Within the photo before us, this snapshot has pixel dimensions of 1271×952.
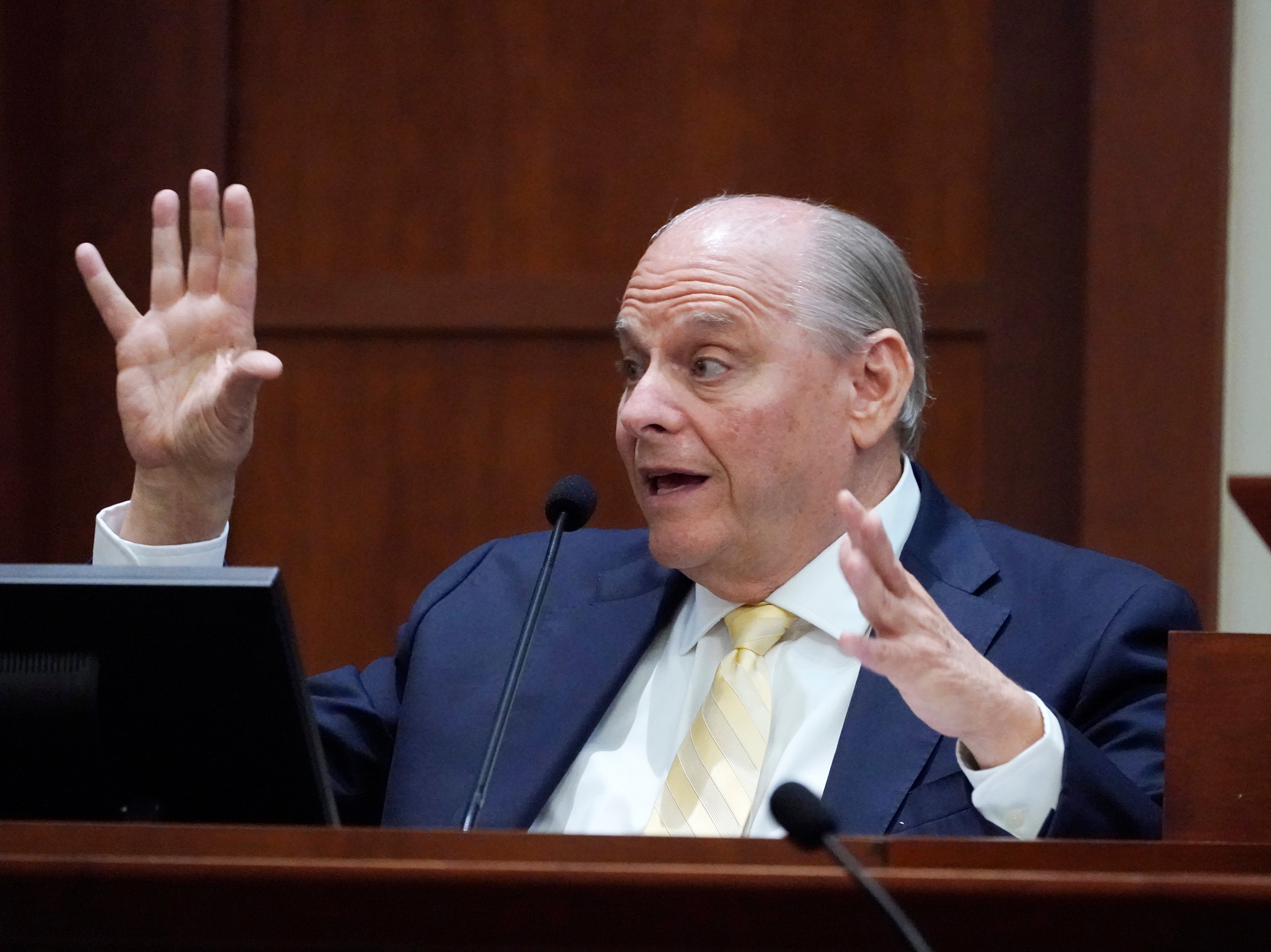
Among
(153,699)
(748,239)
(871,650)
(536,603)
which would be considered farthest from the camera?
(748,239)

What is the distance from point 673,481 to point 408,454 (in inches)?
A: 36.8

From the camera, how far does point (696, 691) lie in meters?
1.83

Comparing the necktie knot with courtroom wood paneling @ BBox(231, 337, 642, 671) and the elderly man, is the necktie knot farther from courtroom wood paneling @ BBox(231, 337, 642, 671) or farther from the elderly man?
courtroom wood paneling @ BBox(231, 337, 642, 671)

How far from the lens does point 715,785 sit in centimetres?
171

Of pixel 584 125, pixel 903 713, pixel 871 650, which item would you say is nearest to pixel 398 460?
pixel 584 125

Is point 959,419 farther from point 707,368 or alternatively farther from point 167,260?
point 167,260

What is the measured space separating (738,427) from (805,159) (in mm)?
957

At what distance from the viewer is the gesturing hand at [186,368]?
1.70 m

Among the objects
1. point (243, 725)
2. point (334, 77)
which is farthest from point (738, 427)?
point (334, 77)

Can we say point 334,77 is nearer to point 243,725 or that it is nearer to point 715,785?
point 715,785

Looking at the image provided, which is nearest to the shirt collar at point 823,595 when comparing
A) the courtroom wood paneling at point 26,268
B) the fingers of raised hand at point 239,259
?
the fingers of raised hand at point 239,259

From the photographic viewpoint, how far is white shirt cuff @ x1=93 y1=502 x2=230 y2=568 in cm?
170

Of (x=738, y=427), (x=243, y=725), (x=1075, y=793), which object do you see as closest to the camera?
(x=243, y=725)

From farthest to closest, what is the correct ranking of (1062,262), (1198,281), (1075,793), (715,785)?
(1062,262)
(1198,281)
(715,785)
(1075,793)
